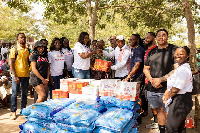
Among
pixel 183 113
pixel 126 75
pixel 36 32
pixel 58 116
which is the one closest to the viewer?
pixel 183 113

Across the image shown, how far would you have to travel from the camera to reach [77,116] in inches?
116

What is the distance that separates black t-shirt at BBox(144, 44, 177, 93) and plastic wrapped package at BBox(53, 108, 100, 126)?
1197 mm

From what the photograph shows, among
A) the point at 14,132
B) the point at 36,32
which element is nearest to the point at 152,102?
the point at 14,132

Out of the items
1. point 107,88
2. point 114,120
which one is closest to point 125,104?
point 107,88

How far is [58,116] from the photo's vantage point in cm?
303

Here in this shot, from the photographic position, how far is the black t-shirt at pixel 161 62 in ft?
10.6

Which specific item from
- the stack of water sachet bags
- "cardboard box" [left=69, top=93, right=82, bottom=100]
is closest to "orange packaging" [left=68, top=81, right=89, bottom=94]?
"cardboard box" [left=69, top=93, right=82, bottom=100]

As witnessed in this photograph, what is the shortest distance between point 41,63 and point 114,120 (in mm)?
2340

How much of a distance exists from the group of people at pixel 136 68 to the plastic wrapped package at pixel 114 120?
64 cm

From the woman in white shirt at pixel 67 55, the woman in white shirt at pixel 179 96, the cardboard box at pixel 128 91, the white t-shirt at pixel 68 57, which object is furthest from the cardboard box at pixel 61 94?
the woman in white shirt at pixel 179 96

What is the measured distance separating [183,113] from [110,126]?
1.11 m

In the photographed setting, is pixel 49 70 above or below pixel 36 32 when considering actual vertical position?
below

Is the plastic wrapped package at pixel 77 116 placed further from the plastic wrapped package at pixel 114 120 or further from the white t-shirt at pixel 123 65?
the white t-shirt at pixel 123 65

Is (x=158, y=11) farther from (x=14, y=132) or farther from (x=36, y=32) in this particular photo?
(x=36, y=32)
